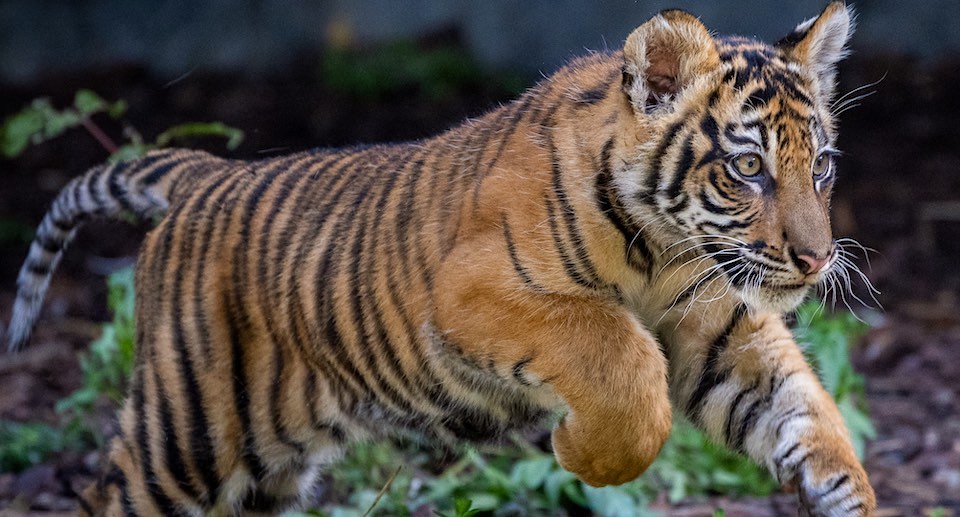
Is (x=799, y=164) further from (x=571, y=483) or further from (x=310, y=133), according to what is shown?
(x=310, y=133)

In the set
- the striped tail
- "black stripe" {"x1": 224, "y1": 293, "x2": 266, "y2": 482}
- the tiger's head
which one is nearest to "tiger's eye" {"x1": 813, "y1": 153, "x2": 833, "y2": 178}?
the tiger's head

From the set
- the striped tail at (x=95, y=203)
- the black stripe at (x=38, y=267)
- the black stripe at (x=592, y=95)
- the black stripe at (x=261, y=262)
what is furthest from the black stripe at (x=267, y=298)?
the black stripe at (x=592, y=95)

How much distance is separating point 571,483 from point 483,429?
2.58 feet

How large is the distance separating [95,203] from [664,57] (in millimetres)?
2183

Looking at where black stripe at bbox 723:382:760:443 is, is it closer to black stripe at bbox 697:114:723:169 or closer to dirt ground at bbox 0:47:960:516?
black stripe at bbox 697:114:723:169

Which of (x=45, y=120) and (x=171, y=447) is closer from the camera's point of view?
(x=171, y=447)

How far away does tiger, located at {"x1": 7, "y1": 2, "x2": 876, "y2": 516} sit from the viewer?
9.56 ft

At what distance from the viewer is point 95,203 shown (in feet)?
13.6

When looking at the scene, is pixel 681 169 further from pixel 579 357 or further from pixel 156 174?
pixel 156 174

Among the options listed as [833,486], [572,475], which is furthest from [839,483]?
[572,475]

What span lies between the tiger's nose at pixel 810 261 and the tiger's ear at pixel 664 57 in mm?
513

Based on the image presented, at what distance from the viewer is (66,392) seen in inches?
224

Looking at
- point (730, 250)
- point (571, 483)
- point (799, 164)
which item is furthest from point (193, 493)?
point (799, 164)

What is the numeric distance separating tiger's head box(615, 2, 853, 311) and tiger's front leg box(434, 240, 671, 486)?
29 cm
